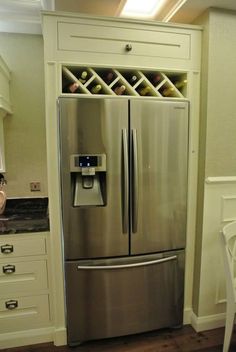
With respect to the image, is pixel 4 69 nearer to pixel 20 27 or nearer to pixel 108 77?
pixel 20 27

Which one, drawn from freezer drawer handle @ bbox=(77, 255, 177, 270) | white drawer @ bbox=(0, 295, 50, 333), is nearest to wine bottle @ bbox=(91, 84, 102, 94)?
freezer drawer handle @ bbox=(77, 255, 177, 270)

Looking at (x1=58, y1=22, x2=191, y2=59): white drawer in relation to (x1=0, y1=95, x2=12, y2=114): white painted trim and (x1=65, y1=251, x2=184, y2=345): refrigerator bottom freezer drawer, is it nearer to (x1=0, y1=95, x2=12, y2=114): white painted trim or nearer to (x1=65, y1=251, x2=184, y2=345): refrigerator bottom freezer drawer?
(x1=0, y1=95, x2=12, y2=114): white painted trim

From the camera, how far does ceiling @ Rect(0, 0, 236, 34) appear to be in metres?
1.72

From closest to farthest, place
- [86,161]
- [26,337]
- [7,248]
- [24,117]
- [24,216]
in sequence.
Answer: [86,161]
[7,248]
[26,337]
[24,216]
[24,117]

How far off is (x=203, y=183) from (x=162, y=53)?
1.00 m

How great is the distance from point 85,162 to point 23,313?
123 cm

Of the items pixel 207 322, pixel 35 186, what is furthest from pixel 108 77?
pixel 207 322

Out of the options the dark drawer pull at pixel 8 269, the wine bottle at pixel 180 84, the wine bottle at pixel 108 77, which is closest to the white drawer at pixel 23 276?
the dark drawer pull at pixel 8 269

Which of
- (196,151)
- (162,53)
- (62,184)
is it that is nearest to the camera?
(62,184)

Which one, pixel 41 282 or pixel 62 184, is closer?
pixel 62 184

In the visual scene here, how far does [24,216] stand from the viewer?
6.55 feet

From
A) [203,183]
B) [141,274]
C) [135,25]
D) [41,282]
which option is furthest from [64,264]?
[135,25]

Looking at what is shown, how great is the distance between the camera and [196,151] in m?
1.92

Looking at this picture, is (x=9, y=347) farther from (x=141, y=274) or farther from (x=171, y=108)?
(x=171, y=108)
